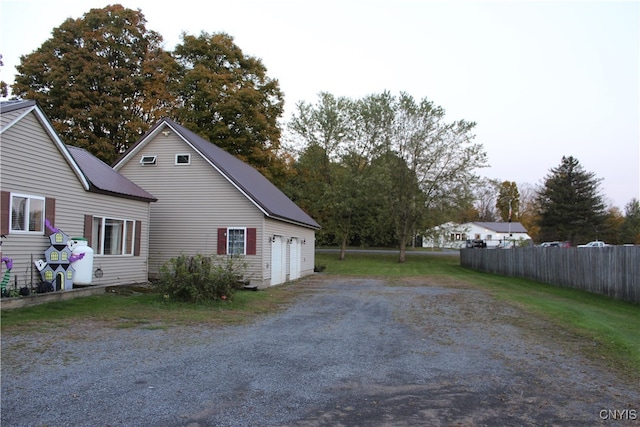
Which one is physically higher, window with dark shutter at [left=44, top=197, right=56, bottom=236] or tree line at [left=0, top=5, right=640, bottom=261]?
tree line at [left=0, top=5, right=640, bottom=261]

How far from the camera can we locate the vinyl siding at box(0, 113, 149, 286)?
11.6m

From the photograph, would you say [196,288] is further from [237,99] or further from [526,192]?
[526,192]

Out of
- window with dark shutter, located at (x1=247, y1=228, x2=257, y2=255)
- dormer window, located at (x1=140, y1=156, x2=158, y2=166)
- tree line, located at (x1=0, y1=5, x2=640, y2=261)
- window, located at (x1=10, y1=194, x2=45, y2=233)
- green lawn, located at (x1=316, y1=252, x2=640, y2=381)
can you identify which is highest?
tree line, located at (x1=0, y1=5, x2=640, y2=261)

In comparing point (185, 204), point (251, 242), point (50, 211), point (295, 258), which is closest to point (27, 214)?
point (50, 211)

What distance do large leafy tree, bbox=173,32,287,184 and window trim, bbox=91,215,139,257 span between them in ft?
46.2

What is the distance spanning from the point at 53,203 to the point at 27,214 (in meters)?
0.82

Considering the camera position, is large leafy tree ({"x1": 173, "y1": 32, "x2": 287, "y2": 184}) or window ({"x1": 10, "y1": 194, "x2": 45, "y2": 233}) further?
large leafy tree ({"x1": 173, "y1": 32, "x2": 287, "y2": 184})

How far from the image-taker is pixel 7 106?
37.4 ft

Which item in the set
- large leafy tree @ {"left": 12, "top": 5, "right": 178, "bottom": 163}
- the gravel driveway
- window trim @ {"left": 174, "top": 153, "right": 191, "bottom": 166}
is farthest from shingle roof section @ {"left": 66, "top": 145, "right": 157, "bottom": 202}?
large leafy tree @ {"left": 12, "top": 5, "right": 178, "bottom": 163}

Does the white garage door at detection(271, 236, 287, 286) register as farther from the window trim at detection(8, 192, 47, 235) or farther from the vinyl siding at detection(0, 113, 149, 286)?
the window trim at detection(8, 192, 47, 235)

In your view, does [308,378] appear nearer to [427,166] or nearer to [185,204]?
[185,204]

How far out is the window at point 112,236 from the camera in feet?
49.3

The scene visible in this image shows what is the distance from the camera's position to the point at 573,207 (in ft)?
174

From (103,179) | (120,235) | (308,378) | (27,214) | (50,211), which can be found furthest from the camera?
(120,235)
